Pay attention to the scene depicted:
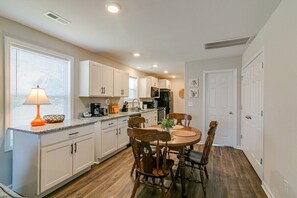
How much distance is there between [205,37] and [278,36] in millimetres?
1168

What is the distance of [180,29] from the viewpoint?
2.61 metres

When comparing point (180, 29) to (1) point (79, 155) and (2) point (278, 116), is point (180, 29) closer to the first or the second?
(2) point (278, 116)

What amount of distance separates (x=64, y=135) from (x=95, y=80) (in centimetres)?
151

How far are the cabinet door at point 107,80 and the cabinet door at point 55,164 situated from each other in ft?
5.53

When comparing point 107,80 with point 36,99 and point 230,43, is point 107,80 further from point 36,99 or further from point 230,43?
point 230,43

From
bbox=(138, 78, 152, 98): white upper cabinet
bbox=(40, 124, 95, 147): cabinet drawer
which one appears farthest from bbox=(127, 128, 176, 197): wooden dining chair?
bbox=(138, 78, 152, 98): white upper cabinet

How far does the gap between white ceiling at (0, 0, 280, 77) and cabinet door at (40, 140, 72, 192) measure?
1.79 meters

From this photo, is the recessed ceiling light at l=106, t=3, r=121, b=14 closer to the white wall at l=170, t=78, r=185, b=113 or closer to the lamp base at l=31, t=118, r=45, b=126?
the lamp base at l=31, t=118, r=45, b=126

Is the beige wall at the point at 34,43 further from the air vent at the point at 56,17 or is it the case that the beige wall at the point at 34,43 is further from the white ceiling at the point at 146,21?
the air vent at the point at 56,17

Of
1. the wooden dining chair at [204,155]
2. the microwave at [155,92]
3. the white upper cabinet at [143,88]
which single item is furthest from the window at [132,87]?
the wooden dining chair at [204,155]

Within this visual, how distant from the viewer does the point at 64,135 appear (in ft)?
7.74

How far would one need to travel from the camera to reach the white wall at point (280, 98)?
161 centimetres

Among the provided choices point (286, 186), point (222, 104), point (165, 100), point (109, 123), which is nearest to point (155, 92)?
point (165, 100)

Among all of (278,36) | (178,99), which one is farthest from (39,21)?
(178,99)
